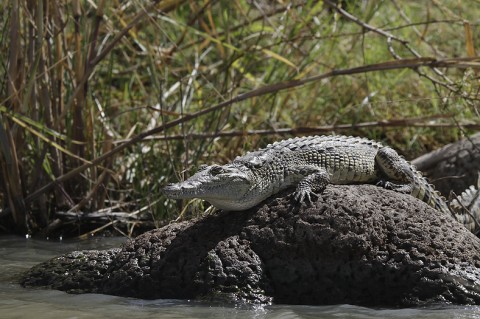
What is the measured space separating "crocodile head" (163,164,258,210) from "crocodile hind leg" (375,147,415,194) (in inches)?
40.1

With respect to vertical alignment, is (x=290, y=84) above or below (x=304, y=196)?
above

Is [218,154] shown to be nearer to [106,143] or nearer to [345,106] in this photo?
[106,143]

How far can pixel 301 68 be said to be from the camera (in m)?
7.87

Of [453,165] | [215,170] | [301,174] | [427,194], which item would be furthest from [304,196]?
[453,165]

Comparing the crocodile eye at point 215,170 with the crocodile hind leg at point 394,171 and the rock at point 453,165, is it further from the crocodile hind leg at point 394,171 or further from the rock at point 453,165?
the rock at point 453,165

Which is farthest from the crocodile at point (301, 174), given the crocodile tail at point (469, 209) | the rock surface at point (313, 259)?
the crocodile tail at point (469, 209)

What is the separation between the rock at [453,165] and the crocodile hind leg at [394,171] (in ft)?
7.50

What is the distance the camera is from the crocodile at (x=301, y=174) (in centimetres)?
470

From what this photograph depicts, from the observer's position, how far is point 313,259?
4.50 metres

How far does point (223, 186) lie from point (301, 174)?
1.79ft

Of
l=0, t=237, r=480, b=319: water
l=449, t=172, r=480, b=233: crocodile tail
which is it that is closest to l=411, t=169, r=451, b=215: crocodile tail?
l=449, t=172, r=480, b=233: crocodile tail

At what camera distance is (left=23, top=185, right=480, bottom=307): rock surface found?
14.5ft

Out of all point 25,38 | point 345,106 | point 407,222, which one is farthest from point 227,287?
point 345,106

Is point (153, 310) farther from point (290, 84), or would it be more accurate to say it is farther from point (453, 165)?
point (453, 165)
